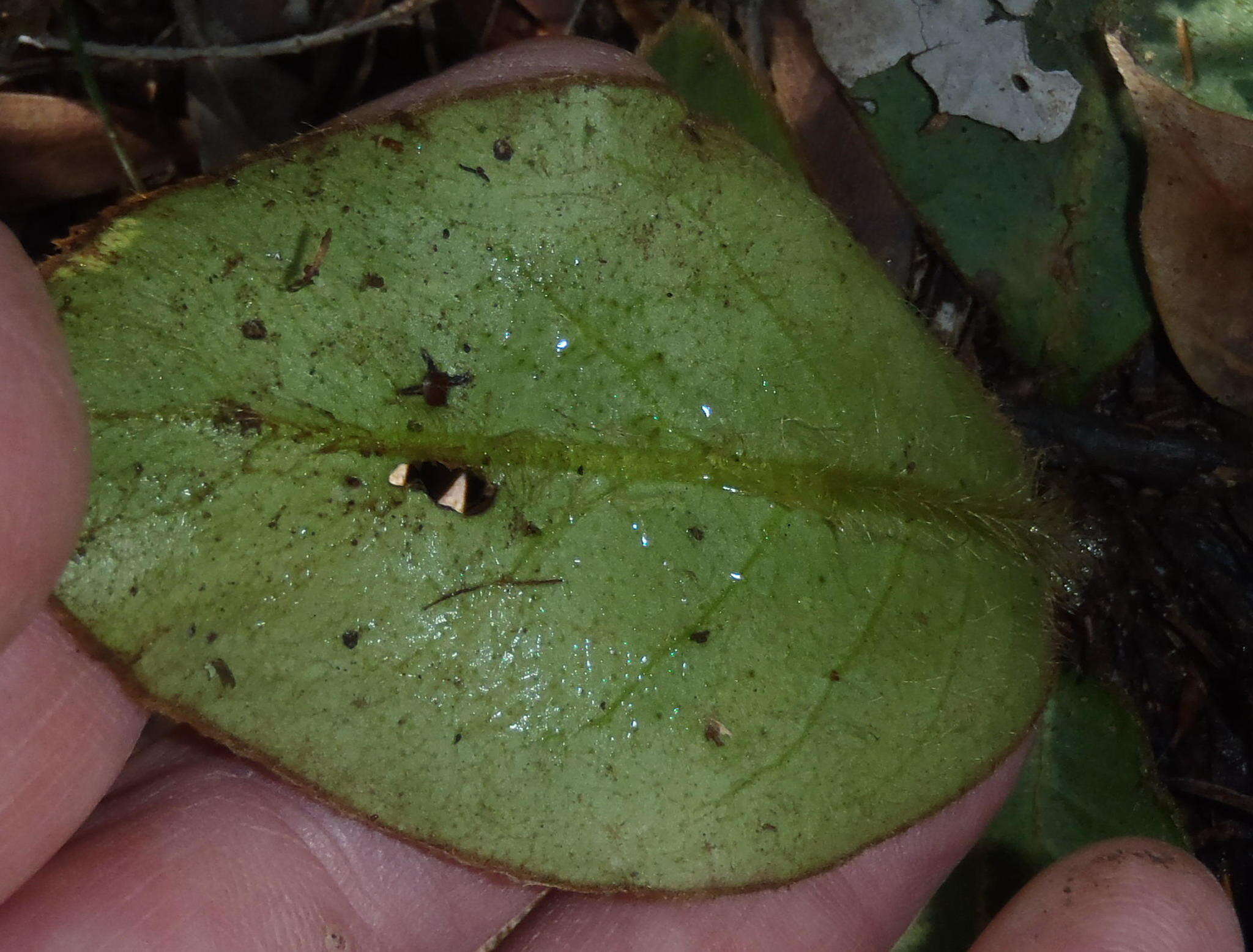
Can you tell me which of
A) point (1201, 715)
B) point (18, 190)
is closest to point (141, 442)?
point (18, 190)

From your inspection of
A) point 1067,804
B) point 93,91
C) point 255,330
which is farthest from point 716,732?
point 93,91

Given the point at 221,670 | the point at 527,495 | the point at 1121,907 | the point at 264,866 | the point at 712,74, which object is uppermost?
the point at 712,74

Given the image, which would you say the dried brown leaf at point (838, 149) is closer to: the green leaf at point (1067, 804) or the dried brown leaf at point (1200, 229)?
the dried brown leaf at point (1200, 229)

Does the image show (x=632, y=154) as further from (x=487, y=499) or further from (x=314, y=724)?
(x=314, y=724)

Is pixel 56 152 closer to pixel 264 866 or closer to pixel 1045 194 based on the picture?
pixel 264 866

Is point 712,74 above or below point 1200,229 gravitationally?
above

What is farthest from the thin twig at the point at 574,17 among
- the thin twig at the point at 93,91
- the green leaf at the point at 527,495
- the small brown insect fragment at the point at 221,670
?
the small brown insect fragment at the point at 221,670

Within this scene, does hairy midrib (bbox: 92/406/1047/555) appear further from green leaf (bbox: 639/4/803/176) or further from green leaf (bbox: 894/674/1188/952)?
green leaf (bbox: 639/4/803/176)

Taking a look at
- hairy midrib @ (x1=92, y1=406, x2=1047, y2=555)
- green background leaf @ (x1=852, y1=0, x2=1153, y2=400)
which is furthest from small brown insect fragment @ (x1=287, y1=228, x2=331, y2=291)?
green background leaf @ (x1=852, y1=0, x2=1153, y2=400)
